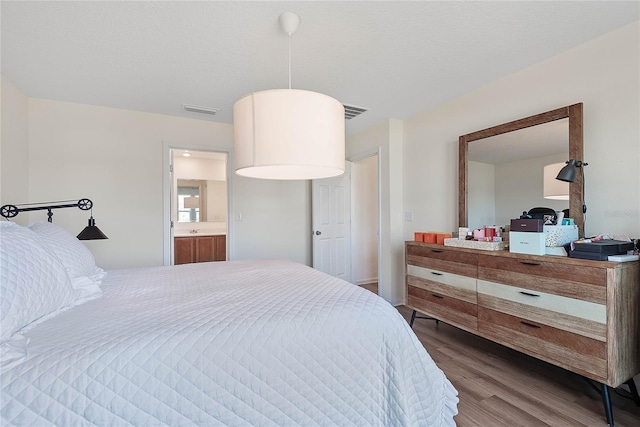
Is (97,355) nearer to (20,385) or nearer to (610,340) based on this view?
(20,385)

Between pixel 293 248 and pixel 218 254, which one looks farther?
pixel 218 254

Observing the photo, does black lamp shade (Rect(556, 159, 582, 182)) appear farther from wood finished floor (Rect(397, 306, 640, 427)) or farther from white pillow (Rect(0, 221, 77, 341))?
white pillow (Rect(0, 221, 77, 341))

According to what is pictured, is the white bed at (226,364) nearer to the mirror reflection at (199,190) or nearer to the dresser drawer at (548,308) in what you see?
the dresser drawer at (548,308)

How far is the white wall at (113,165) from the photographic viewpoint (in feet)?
9.98

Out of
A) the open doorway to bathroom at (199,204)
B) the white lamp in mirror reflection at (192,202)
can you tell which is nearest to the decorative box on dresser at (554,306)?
the open doorway to bathroom at (199,204)

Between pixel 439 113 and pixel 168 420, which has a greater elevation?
pixel 439 113

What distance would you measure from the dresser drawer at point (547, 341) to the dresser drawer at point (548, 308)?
31 mm

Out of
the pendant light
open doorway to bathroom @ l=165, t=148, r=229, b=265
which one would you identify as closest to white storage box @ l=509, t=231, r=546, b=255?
the pendant light

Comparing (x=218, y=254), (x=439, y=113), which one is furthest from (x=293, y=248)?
(x=439, y=113)

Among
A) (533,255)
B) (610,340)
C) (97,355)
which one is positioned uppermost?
(533,255)

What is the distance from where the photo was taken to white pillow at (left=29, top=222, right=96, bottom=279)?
1566 mm

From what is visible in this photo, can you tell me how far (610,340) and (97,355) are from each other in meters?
2.29

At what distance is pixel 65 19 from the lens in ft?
5.87

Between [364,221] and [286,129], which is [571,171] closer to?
[286,129]
